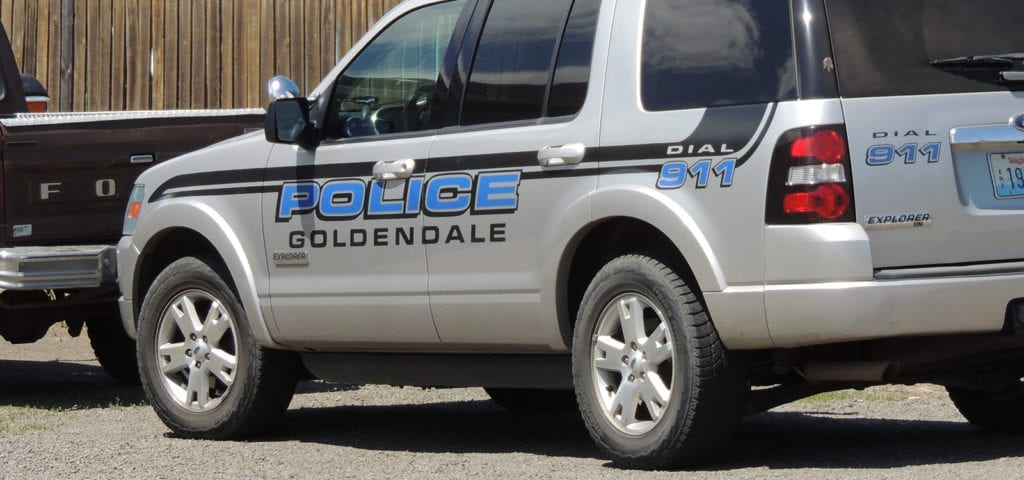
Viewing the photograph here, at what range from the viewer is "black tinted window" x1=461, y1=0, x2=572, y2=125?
700cm

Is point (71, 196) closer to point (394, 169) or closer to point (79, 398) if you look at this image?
point (79, 398)

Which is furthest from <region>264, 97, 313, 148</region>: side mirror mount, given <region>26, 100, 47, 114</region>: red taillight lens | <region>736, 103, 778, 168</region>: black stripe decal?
<region>26, 100, 47, 114</region>: red taillight lens

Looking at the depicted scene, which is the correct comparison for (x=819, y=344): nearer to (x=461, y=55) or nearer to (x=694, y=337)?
(x=694, y=337)

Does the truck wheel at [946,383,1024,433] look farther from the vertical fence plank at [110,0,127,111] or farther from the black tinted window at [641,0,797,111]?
the vertical fence plank at [110,0,127,111]

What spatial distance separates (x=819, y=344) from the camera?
6391 mm

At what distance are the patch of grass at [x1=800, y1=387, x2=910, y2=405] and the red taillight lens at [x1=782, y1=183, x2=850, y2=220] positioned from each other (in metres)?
3.32

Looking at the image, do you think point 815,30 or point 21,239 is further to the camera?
point 21,239

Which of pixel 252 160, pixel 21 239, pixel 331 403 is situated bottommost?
pixel 331 403

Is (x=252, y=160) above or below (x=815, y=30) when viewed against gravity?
below

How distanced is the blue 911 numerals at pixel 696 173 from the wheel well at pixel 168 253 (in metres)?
2.65

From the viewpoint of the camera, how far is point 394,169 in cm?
735

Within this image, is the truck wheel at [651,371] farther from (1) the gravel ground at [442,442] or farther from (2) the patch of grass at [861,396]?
(2) the patch of grass at [861,396]

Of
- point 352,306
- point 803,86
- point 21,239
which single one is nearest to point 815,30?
point 803,86

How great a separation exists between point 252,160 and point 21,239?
1.93 meters
